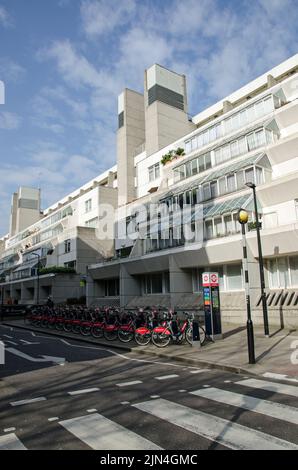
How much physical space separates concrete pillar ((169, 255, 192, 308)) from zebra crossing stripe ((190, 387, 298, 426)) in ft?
62.8

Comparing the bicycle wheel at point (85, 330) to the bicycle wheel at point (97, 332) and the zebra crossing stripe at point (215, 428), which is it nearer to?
the bicycle wheel at point (97, 332)

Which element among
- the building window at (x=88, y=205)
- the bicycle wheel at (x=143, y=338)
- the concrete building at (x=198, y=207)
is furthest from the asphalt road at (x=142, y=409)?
the building window at (x=88, y=205)

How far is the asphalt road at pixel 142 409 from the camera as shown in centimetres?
478

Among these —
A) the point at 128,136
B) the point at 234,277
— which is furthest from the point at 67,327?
the point at 128,136

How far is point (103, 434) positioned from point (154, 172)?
37.2 m

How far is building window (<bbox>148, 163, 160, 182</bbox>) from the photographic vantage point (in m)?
40.2

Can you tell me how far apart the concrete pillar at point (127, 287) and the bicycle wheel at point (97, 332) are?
47.6 ft

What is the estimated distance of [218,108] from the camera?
44750mm

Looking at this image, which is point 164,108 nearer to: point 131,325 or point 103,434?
point 131,325

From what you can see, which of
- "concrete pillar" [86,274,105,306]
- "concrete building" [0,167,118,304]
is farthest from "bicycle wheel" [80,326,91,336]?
"concrete building" [0,167,118,304]

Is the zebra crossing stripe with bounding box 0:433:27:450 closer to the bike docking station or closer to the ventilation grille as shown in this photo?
the bike docking station

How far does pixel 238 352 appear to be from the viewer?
39.1 ft
